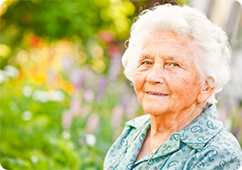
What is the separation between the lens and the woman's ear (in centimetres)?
161

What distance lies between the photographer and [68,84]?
5.57 meters

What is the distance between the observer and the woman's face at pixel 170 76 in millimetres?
1535

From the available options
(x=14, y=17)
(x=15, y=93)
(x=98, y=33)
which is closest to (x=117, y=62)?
(x=15, y=93)

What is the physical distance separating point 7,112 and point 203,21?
3264 millimetres

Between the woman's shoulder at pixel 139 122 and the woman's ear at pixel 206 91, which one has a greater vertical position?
the woman's ear at pixel 206 91

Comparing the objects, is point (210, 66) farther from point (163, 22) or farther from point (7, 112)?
point (7, 112)

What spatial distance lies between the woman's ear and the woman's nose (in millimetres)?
233

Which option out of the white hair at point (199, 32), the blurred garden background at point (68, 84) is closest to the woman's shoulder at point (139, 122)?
the blurred garden background at point (68, 84)

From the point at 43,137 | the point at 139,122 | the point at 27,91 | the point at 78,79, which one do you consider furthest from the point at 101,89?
the point at 139,122

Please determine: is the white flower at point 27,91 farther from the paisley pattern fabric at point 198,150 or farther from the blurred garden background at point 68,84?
the paisley pattern fabric at point 198,150

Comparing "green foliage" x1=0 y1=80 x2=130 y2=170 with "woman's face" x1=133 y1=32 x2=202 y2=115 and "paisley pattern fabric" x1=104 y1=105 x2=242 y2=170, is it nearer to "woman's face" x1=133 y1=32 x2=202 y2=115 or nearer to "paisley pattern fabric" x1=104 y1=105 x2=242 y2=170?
"paisley pattern fabric" x1=104 y1=105 x2=242 y2=170

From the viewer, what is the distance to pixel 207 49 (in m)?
1.55

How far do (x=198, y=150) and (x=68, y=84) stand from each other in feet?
14.2

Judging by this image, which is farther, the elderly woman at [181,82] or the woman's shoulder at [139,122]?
the woman's shoulder at [139,122]
